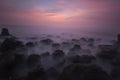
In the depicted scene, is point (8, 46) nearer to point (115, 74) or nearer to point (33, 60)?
point (33, 60)

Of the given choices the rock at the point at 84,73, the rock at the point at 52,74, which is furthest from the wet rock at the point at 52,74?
the rock at the point at 84,73

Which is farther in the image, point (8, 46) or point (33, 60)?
point (8, 46)

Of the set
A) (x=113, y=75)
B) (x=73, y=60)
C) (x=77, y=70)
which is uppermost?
(x=77, y=70)

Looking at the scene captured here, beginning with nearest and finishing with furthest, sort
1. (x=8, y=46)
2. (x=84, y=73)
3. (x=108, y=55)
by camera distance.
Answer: (x=84, y=73) < (x=8, y=46) < (x=108, y=55)

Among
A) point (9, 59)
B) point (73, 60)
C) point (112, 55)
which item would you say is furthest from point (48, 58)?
point (112, 55)

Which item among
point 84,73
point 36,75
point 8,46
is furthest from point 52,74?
point 8,46

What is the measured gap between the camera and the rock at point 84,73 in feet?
52.2

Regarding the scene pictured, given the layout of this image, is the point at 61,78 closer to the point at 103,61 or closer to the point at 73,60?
the point at 73,60

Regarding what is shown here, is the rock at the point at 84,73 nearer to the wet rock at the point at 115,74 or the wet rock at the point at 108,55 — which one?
the wet rock at the point at 115,74

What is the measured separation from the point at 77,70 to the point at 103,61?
17889 millimetres

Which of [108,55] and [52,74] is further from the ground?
[108,55]

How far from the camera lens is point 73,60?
95.7ft

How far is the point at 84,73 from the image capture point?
16312 mm

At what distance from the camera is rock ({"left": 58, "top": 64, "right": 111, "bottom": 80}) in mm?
15914
